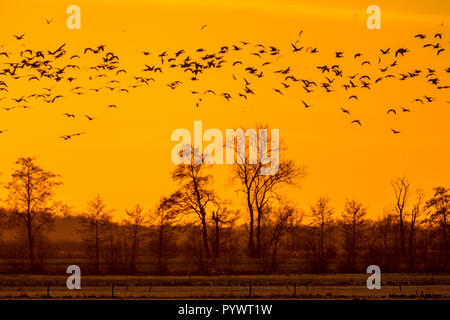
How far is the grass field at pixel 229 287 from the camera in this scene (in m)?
47.8

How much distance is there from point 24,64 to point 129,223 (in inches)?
1860

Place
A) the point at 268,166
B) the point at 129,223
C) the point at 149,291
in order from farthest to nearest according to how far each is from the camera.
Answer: the point at 129,223
the point at 268,166
the point at 149,291

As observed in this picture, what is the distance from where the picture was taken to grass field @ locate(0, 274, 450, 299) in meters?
47.8

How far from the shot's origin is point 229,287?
53469 millimetres

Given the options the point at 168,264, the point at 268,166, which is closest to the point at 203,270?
the point at 168,264

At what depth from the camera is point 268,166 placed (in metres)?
76.5
